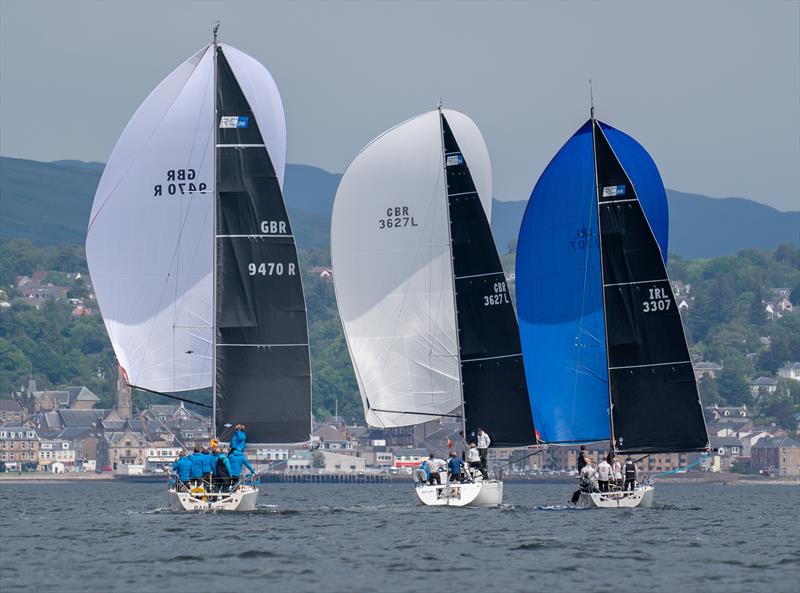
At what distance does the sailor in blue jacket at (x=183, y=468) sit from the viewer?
1518 inches

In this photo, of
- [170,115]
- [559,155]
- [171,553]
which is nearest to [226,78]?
[170,115]

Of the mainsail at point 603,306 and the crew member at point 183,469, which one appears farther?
the mainsail at point 603,306

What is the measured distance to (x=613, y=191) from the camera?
43188 mm

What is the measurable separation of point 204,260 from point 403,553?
9690mm

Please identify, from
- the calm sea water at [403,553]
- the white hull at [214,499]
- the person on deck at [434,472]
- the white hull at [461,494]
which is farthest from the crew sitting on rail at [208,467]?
the white hull at [461,494]

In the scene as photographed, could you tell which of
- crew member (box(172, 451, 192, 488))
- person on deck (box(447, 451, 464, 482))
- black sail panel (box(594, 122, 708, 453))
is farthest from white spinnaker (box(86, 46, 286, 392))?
black sail panel (box(594, 122, 708, 453))

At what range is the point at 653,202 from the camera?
1778 inches

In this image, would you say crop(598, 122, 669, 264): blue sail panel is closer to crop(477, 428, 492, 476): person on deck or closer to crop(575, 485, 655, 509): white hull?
crop(575, 485, 655, 509): white hull

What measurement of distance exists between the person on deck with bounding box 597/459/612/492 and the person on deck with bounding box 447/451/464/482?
9.68ft

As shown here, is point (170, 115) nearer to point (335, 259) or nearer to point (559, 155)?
point (335, 259)

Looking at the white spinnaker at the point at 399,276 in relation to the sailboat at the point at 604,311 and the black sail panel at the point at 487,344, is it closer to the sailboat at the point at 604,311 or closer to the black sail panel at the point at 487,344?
the black sail panel at the point at 487,344

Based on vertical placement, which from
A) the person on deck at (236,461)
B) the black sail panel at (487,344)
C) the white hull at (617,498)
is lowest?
the white hull at (617,498)

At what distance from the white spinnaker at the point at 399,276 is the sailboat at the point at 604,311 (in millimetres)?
2370

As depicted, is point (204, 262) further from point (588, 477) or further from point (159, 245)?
point (588, 477)
